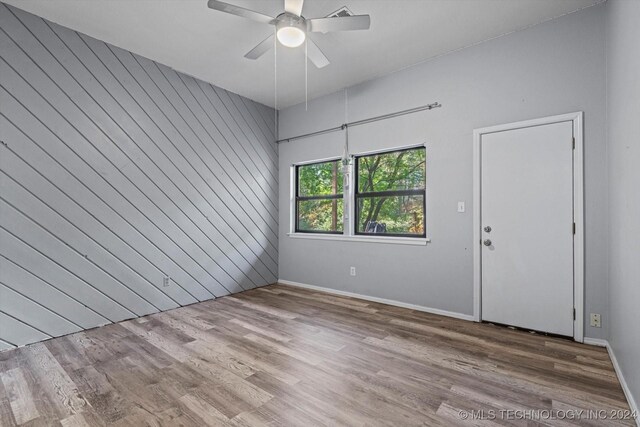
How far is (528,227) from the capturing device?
9.45 feet

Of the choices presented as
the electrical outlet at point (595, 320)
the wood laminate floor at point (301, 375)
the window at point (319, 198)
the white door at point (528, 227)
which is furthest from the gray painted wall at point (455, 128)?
the wood laminate floor at point (301, 375)

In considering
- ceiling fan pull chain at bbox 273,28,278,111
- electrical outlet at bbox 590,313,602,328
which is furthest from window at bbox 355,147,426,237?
electrical outlet at bbox 590,313,602,328

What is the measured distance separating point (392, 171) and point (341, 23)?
6.60ft

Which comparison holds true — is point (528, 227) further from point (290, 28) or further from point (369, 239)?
point (290, 28)

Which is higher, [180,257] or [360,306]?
[180,257]

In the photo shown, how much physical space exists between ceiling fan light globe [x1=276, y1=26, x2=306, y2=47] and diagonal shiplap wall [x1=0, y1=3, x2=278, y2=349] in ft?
6.49

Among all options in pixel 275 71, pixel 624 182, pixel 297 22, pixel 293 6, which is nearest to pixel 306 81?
pixel 275 71

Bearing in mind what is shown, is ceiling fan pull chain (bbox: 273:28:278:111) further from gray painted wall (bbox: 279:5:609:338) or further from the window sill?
the window sill

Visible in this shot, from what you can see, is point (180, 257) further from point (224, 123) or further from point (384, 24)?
point (384, 24)

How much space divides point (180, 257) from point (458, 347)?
3137 mm

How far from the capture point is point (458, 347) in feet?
8.36

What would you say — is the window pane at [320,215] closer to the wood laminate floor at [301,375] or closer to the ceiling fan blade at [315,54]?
the wood laminate floor at [301,375]

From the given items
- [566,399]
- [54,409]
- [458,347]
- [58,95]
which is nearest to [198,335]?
[54,409]

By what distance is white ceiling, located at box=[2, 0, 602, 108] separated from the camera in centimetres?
257
